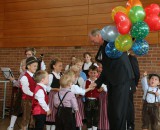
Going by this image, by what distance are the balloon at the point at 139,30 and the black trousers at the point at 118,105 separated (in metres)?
0.64

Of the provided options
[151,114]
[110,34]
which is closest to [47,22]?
[151,114]

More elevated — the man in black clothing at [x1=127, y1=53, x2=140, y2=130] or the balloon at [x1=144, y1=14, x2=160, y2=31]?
the balloon at [x1=144, y1=14, x2=160, y2=31]

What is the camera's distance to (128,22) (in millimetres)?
3781

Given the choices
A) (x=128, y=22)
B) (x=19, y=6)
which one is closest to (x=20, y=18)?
(x=19, y=6)

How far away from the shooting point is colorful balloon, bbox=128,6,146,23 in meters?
3.78

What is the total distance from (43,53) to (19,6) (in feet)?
5.86

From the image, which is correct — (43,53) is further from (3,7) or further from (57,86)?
(57,86)

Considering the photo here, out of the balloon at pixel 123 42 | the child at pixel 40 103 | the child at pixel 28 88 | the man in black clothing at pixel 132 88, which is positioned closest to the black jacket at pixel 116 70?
the balloon at pixel 123 42

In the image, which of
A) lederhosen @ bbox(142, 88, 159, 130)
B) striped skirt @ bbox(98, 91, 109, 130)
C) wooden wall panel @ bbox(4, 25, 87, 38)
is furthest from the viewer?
wooden wall panel @ bbox(4, 25, 87, 38)

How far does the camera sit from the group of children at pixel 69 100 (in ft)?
14.6

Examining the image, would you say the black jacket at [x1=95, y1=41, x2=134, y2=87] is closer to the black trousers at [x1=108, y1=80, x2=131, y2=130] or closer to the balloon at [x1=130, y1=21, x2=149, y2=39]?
the black trousers at [x1=108, y1=80, x2=131, y2=130]

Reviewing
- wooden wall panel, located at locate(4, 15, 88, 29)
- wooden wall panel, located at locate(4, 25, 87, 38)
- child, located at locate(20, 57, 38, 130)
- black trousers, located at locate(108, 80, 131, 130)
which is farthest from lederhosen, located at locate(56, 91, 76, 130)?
wooden wall panel, located at locate(4, 15, 88, 29)

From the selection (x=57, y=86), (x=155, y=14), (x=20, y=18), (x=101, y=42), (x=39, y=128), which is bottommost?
(x=39, y=128)

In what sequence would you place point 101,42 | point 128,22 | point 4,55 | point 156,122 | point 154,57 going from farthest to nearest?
point 4,55 < point 154,57 < point 156,122 < point 101,42 < point 128,22
